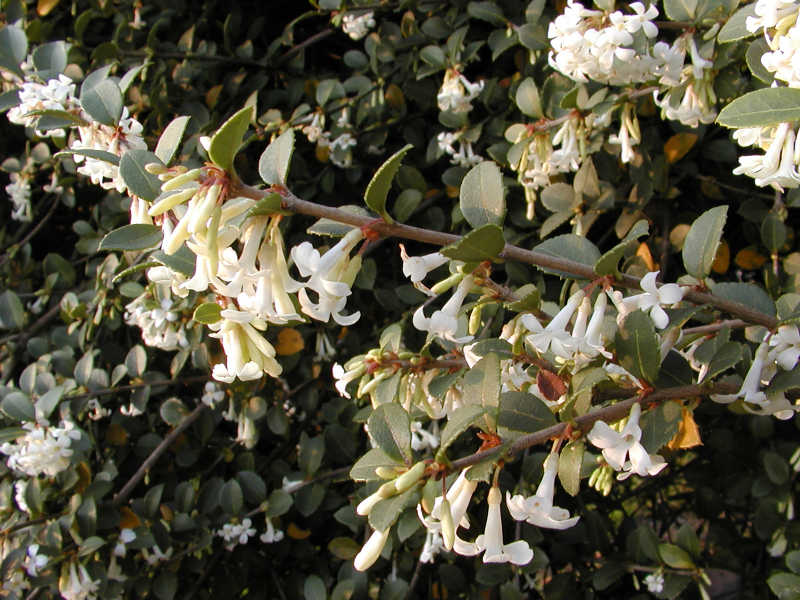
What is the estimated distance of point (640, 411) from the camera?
100cm

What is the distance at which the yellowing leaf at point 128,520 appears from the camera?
6.59 ft

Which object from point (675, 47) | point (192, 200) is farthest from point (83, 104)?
point (675, 47)

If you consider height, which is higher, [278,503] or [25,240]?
[25,240]

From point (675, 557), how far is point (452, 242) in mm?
1390

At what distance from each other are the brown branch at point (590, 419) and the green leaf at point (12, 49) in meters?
1.57

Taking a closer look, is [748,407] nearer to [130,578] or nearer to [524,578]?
[524,578]

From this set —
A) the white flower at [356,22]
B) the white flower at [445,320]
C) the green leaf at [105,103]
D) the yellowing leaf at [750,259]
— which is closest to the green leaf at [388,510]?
the white flower at [445,320]

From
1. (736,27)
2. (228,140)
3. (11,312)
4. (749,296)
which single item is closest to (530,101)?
(736,27)

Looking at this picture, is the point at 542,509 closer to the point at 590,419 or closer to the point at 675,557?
the point at 590,419

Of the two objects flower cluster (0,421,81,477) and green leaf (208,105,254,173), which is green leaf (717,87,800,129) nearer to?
green leaf (208,105,254,173)

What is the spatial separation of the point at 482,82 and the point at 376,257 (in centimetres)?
71

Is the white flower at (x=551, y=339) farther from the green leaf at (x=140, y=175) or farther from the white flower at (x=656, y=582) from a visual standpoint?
the white flower at (x=656, y=582)

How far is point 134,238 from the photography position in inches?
38.4

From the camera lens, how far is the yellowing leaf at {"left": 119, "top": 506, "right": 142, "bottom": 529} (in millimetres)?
2008
